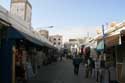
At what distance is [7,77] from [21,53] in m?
2.05

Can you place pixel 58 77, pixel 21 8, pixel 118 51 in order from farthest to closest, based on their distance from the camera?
1. pixel 21 8
2. pixel 58 77
3. pixel 118 51

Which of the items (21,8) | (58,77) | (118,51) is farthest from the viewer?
(21,8)

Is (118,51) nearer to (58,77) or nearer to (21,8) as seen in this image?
(58,77)

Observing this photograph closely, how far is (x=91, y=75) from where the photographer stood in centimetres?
2456

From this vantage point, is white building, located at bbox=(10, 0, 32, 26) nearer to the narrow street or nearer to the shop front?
the narrow street

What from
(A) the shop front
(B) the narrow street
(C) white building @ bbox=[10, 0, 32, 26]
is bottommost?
(B) the narrow street

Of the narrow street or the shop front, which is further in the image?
the narrow street

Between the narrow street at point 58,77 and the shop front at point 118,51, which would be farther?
the narrow street at point 58,77

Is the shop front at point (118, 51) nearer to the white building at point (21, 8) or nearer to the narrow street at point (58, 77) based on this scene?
the narrow street at point (58, 77)

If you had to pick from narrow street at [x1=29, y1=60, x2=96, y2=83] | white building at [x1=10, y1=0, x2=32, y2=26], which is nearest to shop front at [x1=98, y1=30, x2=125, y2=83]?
narrow street at [x1=29, y1=60, x2=96, y2=83]

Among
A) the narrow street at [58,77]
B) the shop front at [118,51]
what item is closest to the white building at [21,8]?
the narrow street at [58,77]

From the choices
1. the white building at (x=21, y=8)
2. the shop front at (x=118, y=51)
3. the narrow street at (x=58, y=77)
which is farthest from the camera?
the white building at (x=21, y=8)

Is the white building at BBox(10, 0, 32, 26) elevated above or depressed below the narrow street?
above

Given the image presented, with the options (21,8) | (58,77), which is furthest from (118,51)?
(21,8)
